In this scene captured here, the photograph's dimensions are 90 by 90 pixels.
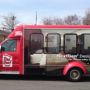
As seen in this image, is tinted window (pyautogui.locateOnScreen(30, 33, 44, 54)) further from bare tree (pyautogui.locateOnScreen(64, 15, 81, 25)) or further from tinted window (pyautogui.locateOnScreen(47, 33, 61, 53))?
bare tree (pyautogui.locateOnScreen(64, 15, 81, 25))

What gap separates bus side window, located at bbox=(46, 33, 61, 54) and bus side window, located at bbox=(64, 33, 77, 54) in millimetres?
315

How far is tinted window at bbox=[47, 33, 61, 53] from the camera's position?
1535cm

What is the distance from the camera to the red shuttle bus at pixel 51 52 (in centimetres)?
1531

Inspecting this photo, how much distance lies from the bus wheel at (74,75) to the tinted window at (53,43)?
1119 mm

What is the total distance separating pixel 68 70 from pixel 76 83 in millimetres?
731

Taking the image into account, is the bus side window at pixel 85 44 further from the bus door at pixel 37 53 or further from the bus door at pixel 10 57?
the bus door at pixel 10 57

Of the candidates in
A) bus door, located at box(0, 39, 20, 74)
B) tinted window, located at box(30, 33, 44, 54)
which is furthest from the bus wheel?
bus door, located at box(0, 39, 20, 74)

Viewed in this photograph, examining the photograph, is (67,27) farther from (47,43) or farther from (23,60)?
(23,60)

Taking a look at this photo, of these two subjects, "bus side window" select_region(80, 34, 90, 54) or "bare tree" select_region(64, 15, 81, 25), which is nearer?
"bus side window" select_region(80, 34, 90, 54)

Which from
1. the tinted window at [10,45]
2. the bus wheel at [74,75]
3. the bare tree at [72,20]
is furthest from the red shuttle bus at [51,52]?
the bare tree at [72,20]

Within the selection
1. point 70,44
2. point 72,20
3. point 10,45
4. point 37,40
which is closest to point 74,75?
point 70,44

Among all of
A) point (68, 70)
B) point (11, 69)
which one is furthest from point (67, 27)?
point (11, 69)

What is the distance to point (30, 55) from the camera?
1533cm

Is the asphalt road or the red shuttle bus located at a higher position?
the red shuttle bus
